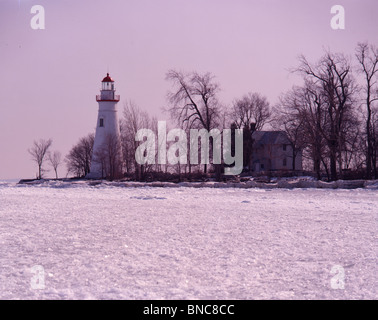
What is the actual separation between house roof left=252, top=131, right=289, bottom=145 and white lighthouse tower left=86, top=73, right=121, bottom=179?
1937cm

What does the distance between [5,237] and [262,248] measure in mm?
4557

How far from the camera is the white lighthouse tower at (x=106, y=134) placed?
44.3 metres

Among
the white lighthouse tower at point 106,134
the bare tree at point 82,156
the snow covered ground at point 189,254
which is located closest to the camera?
the snow covered ground at point 189,254

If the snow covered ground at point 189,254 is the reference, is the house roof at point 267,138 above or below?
above

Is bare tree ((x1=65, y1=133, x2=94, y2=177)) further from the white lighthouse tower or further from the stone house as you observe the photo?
the stone house

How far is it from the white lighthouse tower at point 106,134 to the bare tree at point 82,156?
9.77 metres

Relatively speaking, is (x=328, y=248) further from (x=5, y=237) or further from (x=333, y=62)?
(x=333, y=62)

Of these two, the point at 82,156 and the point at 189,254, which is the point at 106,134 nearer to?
the point at 82,156

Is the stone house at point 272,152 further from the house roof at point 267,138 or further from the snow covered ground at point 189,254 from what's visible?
the snow covered ground at point 189,254

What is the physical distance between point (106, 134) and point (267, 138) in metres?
22.8

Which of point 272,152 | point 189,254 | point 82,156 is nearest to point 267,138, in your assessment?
point 272,152

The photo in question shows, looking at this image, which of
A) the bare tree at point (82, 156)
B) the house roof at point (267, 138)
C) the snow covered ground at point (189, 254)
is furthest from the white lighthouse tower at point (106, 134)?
the snow covered ground at point (189, 254)

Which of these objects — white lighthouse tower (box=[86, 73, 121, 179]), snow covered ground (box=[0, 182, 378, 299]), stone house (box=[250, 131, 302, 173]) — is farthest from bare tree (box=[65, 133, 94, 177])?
snow covered ground (box=[0, 182, 378, 299])
